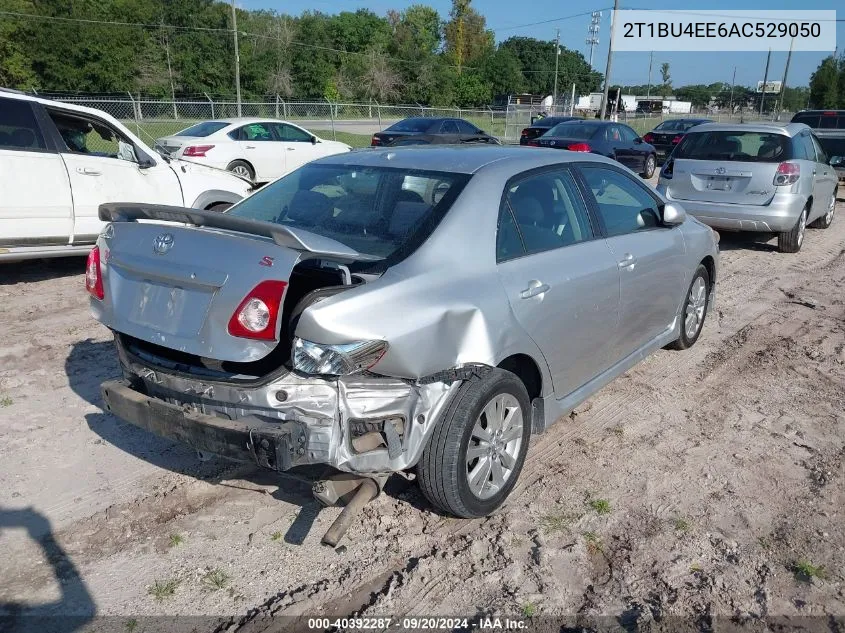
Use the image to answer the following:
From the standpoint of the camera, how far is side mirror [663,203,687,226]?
4927mm

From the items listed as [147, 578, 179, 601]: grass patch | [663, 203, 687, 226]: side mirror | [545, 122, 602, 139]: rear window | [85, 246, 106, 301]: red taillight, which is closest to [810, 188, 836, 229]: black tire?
[545, 122, 602, 139]: rear window

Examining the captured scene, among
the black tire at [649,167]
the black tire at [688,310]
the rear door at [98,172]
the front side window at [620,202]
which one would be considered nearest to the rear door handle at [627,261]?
the front side window at [620,202]

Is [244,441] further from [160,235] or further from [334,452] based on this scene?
[160,235]

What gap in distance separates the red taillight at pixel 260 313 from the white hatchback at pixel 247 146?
12.5 m

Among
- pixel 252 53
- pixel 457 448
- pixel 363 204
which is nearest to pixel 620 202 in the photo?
pixel 363 204

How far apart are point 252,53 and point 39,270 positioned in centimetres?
5434

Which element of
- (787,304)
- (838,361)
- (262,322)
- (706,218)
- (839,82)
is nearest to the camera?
(262,322)

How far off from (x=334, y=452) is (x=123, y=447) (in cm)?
184

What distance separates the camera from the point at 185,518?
3.48 m

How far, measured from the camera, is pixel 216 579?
3029 millimetres

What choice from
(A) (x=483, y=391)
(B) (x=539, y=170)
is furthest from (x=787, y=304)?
(A) (x=483, y=391)

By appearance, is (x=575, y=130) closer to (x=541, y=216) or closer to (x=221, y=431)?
(x=541, y=216)

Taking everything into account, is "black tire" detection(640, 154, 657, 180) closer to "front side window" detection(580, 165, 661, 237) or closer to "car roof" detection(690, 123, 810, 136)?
"car roof" detection(690, 123, 810, 136)

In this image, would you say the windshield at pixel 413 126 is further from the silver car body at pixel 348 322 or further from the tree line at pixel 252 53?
the tree line at pixel 252 53
